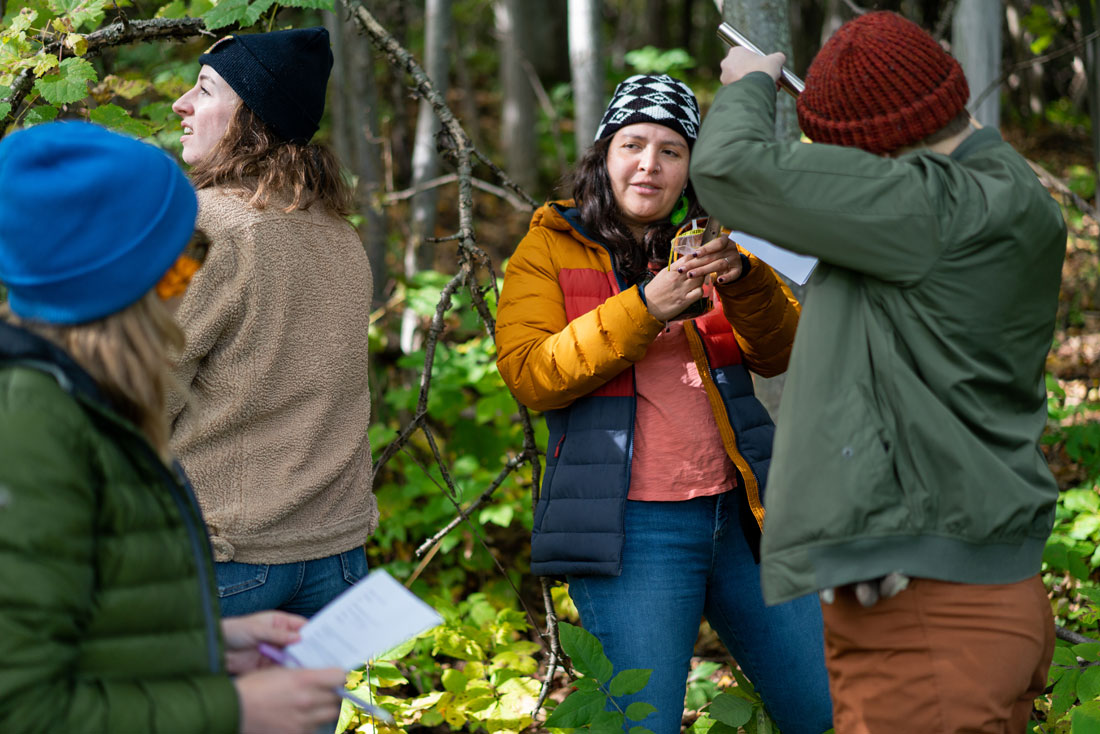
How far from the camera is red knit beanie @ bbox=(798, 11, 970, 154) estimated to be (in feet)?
5.54

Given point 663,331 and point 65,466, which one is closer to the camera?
point 65,466

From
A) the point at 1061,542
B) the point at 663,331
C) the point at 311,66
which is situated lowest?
the point at 1061,542

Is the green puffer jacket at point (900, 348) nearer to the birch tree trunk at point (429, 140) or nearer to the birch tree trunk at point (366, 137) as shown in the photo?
the birch tree trunk at point (429, 140)

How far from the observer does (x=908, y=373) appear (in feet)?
5.43

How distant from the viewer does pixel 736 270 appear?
234 centimetres

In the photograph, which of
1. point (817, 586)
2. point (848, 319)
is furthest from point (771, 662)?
point (848, 319)

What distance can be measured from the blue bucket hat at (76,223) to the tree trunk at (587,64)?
3.41 meters

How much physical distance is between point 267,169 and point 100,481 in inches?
41.4

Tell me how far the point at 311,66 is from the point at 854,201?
4.57ft

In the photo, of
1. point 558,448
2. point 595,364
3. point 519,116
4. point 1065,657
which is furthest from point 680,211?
point 519,116

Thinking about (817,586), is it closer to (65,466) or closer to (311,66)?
(65,466)

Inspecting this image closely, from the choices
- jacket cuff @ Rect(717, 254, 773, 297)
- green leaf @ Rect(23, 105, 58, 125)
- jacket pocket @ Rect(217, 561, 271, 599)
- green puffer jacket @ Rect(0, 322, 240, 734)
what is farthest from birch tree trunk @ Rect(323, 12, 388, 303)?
green puffer jacket @ Rect(0, 322, 240, 734)

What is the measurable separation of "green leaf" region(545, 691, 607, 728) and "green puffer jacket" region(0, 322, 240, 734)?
972 mm

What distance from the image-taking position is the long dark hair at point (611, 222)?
101 inches
